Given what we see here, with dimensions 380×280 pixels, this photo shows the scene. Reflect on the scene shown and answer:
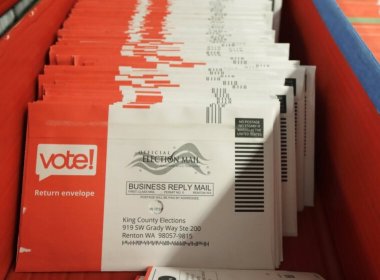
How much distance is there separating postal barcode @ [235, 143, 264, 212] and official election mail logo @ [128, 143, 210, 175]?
0.06m

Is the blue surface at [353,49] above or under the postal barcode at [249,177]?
above

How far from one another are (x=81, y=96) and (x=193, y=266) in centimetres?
40

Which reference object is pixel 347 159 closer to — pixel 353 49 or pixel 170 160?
pixel 353 49

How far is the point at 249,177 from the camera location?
862 mm

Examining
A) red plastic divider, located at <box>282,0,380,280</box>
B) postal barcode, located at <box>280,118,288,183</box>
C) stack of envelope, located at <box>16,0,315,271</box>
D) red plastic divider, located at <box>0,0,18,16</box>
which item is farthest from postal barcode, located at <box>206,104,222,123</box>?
red plastic divider, located at <box>0,0,18,16</box>

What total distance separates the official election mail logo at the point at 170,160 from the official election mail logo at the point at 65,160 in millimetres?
79

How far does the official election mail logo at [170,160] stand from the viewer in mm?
859

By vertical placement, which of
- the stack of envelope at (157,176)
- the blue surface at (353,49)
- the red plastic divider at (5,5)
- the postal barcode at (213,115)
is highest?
the red plastic divider at (5,5)

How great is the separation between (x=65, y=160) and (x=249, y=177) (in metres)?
0.35

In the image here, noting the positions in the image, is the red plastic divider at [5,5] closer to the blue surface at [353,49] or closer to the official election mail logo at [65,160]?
the official election mail logo at [65,160]

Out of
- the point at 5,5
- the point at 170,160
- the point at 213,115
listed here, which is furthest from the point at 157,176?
the point at 5,5

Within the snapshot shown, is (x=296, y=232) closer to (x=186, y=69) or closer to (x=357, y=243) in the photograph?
(x=357, y=243)

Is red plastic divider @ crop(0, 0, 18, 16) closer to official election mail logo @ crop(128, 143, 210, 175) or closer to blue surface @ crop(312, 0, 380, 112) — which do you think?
official election mail logo @ crop(128, 143, 210, 175)

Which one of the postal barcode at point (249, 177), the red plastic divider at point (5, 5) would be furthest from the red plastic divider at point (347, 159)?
the red plastic divider at point (5, 5)
